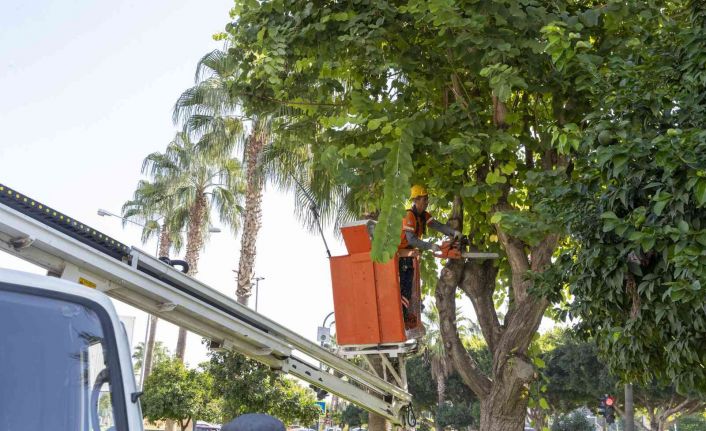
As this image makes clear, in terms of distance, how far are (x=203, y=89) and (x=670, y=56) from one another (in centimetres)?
1921

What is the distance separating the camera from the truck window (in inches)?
115

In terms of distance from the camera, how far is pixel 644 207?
606 centimetres

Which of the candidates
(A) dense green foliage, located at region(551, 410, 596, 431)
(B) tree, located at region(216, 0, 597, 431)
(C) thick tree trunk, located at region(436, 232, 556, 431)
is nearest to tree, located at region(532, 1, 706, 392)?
(B) tree, located at region(216, 0, 597, 431)

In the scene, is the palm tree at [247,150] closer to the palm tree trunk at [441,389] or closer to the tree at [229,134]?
the tree at [229,134]

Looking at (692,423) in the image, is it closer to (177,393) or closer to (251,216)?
(177,393)

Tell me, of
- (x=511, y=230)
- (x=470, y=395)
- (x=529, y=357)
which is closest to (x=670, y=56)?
(x=511, y=230)

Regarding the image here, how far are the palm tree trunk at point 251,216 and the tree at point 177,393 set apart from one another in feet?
35.7

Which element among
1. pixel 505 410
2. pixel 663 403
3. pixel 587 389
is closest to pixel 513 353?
pixel 505 410

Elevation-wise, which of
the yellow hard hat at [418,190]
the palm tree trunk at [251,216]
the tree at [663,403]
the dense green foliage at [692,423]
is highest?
the palm tree trunk at [251,216]

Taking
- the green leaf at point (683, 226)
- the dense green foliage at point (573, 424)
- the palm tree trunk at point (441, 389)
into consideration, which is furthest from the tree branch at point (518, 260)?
the dense green foliage at point (573, 424)

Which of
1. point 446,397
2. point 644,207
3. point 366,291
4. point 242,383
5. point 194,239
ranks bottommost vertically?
point 644,207

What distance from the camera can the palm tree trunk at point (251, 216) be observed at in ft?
75.8

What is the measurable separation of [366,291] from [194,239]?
76.2 ft

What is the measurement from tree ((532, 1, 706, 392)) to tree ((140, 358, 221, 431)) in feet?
90.4
